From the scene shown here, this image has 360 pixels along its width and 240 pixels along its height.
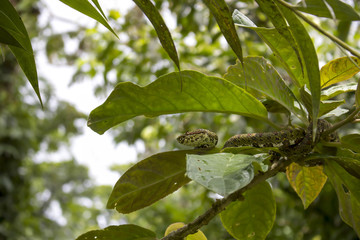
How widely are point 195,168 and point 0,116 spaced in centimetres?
626

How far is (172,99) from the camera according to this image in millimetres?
830

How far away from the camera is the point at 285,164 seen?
822mm

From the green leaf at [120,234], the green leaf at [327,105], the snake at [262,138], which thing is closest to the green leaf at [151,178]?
the green leaf at [120,234]

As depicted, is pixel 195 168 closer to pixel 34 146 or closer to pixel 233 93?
pixel 233 93

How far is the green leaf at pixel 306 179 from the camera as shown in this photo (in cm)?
100

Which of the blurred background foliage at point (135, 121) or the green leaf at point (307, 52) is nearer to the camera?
the green leaf at point (307, 52)

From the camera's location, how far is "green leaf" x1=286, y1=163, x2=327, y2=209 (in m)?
1.00

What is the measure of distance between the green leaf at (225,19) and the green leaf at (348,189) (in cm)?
33

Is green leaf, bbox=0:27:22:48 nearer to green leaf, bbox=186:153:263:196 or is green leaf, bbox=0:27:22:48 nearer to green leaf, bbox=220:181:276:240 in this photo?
green leaf, bbox=186:153:263:196

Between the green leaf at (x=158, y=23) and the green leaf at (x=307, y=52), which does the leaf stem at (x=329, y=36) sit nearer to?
the green leaf at (x=307, y=52)

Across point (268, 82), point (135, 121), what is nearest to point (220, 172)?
point (268, 82)

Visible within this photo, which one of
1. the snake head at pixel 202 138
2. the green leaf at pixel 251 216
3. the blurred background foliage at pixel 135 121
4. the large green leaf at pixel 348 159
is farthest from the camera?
the blurred background foliage at pixel 135 121

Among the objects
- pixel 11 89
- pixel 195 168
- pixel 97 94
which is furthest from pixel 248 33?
pixel 11 89

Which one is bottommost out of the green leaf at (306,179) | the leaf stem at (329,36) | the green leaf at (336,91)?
the green leaf at (306,179)
